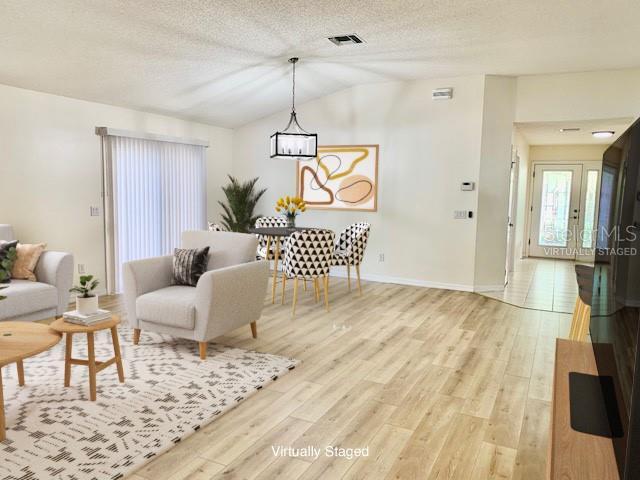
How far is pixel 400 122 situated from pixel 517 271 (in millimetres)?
3557

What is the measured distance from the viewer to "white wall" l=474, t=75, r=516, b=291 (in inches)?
233

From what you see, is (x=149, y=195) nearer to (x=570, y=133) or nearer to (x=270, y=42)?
(x=270, y=42)

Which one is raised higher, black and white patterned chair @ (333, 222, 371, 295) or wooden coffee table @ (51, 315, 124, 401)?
black and white patterned chair @ (333, 222, 371, 295)

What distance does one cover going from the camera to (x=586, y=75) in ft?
18.2

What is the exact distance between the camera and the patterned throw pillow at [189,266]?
400 centimetres

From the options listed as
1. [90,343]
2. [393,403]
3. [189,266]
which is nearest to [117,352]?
[90,343]

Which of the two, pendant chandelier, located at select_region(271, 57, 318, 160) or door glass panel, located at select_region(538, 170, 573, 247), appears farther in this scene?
door glass panel, located at select_region(538, 170, 573, 247)

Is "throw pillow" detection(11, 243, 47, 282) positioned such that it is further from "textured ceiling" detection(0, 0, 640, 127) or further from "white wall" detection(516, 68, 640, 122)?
"white wall" detection(516, 68, 640, 122)

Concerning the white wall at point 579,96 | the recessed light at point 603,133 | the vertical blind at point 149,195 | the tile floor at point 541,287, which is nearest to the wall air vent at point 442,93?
the white wall at point 579,96

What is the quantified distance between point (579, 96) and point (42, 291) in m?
6.22

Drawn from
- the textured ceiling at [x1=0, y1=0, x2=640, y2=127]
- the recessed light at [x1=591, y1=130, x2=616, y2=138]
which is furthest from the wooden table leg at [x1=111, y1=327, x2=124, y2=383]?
the recessed light at [x1=591, y1=130, x2=616, y2=138]

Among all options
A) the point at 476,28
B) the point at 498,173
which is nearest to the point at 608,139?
the point at 498,173

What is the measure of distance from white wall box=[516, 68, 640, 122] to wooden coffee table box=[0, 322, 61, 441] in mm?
5676

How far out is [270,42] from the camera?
183 inches
